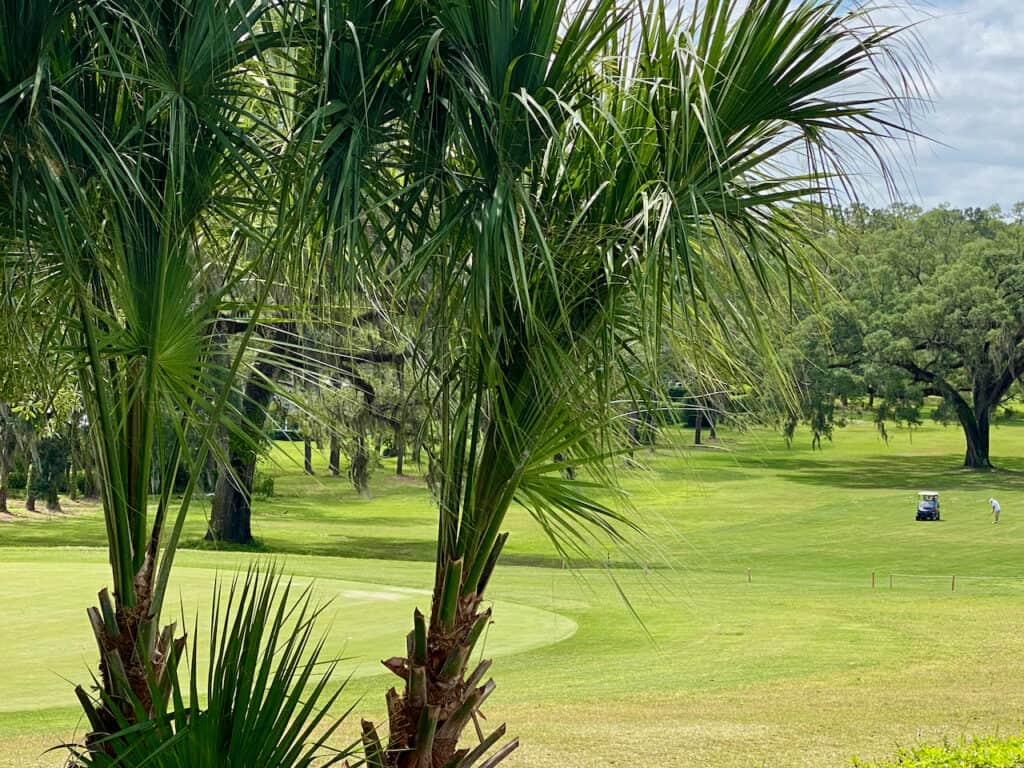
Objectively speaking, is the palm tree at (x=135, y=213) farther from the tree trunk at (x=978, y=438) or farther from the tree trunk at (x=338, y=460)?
the tree trunk at (x=978, y=438)

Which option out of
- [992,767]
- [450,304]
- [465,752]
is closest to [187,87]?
[450,304]

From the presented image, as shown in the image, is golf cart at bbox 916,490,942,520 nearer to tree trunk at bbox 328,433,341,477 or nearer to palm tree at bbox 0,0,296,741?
tree trunk at bbox 328,433,341,477

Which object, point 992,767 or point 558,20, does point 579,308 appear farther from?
point 992,767

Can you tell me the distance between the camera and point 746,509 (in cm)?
4356

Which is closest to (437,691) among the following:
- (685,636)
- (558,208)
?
(558,208)

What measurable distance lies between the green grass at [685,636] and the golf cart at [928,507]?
254 cm

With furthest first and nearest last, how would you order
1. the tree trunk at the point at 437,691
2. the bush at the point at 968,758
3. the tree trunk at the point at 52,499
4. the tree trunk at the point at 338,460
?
the tree trunk at the point at 52,499, the tree trunk at the point at 338,460, the bush at the point at 968,758, the tree trunk at the point at 437,691

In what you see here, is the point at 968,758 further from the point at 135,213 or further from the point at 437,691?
the point at 135,213

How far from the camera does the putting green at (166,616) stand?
11.4 meters

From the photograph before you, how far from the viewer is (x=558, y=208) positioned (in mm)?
4375

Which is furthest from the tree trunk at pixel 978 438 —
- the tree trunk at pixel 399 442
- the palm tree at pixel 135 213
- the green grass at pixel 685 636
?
the palm tree at pixel 135 213

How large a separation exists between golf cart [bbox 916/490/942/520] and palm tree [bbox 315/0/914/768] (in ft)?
117

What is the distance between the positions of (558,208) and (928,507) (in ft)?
120

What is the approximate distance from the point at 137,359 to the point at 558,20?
2.06 metres
